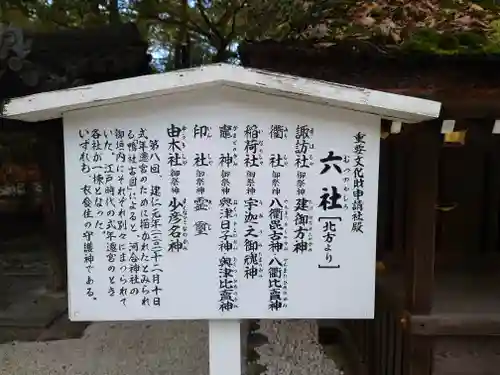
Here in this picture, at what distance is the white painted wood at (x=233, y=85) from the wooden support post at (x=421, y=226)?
0.83ft

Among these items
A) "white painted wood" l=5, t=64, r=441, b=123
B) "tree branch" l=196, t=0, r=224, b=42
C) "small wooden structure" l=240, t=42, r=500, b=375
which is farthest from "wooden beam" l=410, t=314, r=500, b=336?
"tree branch" l=196, t=0, r=224, b=42

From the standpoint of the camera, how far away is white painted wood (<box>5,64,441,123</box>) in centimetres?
218

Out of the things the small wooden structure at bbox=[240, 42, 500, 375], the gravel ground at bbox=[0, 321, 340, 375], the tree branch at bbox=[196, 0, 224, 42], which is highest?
the tree branch at bbox=[196, 0, 224, 42]

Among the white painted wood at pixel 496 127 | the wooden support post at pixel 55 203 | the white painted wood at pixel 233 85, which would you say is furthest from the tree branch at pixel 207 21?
the white painted wood at pixel 496 127

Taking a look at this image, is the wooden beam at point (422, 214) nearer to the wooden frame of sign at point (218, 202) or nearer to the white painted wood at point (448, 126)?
the white painted wood at point (448, 126)

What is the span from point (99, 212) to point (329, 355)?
133 inches

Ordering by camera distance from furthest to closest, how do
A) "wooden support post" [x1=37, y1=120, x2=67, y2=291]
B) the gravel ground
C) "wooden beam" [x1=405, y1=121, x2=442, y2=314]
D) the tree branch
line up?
the tree branch
"wooden support post" [x1=37, y1=120, x2=67, y2=291]
the gravel ground
"wooden beam" [x1=405, y1=121, x2=442, y2=314]

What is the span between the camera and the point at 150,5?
21.9 feet

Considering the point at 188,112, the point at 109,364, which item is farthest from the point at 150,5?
the point at 188,112

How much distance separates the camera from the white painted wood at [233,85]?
2176 millimetres

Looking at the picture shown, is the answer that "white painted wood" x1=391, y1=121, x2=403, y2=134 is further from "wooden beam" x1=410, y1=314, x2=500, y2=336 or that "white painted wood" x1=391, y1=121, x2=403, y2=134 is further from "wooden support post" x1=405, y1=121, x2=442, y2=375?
"wooden beam" x1=410, y1=314, x2=500, y2=336

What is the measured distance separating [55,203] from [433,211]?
4.45 m

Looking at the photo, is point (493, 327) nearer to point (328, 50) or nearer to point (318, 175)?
point (318, 175)

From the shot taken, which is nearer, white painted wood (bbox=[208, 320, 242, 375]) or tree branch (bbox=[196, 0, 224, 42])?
white painted wood (bbox=[208, 320, 242, 375])
